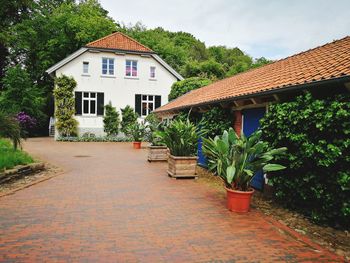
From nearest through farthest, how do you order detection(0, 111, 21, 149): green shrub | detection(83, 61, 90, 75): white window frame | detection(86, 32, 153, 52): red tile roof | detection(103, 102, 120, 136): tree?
detection(0, 111, 21, 149): green shrub, detection(83, 61, 90, 75): white window frame, detection(103, 102, 120, 136): tree, detection(86, 32, 153, 52): red tile roof

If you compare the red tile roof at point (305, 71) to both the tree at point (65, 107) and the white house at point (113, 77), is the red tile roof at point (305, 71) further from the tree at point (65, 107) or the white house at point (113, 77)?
the tree at point (65, 107)

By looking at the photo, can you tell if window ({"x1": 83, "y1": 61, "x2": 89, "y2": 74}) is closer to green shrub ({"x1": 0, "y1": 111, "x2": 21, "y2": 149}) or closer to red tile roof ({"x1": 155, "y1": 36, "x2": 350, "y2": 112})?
red tile roof ({"x1": 155, "y1": 36, "x2": 350, "y2": 112})

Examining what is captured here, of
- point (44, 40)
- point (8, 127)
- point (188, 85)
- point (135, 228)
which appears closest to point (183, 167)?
point (135, 228)

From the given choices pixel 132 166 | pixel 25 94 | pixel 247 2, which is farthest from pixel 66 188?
pixel 25 94

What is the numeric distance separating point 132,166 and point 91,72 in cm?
1549

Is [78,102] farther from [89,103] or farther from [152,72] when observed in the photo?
[152,72]

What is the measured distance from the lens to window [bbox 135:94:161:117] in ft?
84.3

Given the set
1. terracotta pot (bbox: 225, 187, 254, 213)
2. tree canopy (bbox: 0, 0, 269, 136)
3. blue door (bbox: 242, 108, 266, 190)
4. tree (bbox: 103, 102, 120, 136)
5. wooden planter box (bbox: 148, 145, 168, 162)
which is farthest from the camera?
tree canopy (bbox: 0, 0, 269, 136)

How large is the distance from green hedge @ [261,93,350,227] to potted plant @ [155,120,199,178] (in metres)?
3.34

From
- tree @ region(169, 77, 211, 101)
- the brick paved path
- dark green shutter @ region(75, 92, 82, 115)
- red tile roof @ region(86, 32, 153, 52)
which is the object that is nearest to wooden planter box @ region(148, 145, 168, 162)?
the brick paved path

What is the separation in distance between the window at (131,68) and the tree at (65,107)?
4668mm

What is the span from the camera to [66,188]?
748 cm

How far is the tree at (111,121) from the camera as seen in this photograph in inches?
954

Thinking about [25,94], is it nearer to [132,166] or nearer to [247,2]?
[132,166]
